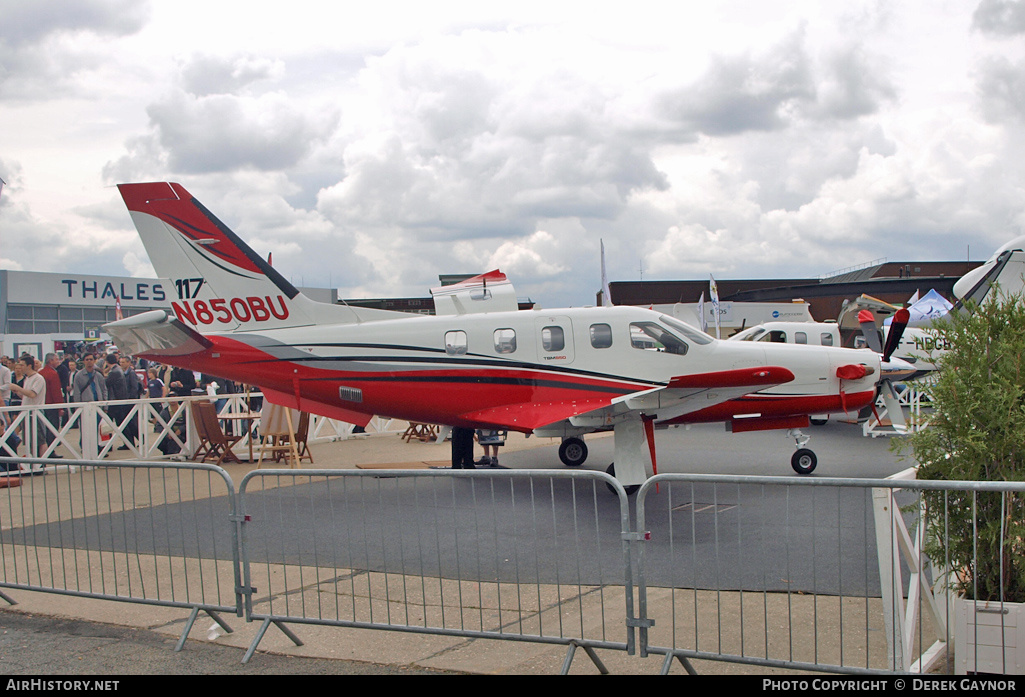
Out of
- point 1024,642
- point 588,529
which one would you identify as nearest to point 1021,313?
point 1024,642

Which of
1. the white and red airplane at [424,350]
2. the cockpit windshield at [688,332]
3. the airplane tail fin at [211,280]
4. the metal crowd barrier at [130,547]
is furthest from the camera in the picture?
the airplane tail fin at [211,280]

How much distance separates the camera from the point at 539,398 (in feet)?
36.4

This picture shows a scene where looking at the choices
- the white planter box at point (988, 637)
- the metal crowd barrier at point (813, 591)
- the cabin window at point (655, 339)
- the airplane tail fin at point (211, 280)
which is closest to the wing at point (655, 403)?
the cabin window at point (655, 339)

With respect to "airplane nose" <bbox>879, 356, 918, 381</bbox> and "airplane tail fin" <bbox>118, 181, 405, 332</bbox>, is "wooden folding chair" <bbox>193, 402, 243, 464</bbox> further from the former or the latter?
"airplane nose" <bbox>879, 356, 918, 381</bbox>

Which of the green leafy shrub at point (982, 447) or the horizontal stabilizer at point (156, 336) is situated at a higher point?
the horizontal stabilizer at point (156, 336)

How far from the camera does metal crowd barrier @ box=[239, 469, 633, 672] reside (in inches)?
198

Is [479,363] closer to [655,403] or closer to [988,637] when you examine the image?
[655,403]

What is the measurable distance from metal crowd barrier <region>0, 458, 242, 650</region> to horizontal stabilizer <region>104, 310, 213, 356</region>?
1.94 m

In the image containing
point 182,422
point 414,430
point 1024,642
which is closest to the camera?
point 1024,642

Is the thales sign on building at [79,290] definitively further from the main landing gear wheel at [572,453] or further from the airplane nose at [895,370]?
the airplane nose at [895,370]

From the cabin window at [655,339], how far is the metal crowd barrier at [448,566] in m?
2.18

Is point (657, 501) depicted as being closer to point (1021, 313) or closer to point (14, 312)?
point (1021, 313)

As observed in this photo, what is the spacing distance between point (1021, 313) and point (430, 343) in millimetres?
7775

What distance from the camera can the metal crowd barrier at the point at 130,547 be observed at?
5.71 m
